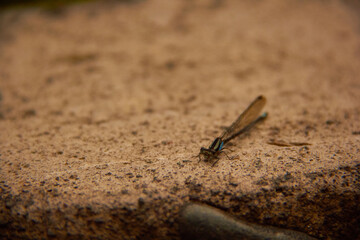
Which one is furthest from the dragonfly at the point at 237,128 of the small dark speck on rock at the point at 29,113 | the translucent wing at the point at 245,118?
the small dark speck on rock at the point at 29,113

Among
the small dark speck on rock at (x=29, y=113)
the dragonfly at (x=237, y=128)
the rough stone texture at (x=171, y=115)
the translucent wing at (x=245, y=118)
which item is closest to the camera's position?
the rough stone texture at (x=171, y=115)

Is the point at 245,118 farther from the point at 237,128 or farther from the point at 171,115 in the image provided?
the point at 171,115

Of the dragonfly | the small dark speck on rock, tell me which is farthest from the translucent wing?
the small dark speck on rock

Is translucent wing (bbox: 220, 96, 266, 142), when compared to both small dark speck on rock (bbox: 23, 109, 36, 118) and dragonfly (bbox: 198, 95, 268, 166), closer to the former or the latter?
dragonfly (bbox: 198, 95, 268, 166)

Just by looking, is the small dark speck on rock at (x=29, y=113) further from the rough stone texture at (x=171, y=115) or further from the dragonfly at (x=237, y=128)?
the dragonfly at (x=237, y=128)

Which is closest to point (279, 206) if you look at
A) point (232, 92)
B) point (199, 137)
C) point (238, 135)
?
point (238, 135)

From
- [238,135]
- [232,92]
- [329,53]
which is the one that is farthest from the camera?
[329,53]

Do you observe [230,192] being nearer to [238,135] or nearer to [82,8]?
[238,135]
